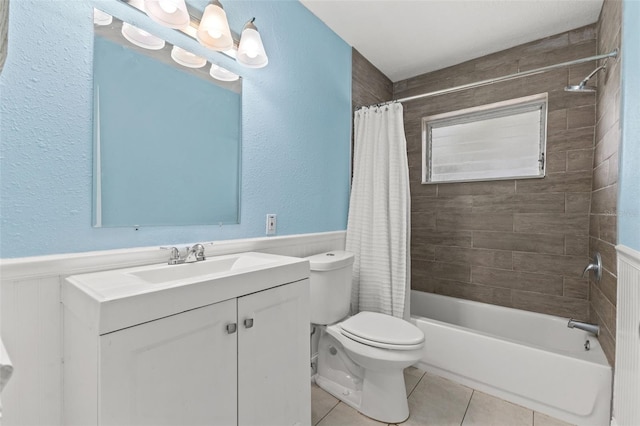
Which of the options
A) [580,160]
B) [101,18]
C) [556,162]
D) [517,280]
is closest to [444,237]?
[517,280]

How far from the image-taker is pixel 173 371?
2.86 feet

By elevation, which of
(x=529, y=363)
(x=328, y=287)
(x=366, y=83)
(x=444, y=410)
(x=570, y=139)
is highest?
(x=366, y=83)

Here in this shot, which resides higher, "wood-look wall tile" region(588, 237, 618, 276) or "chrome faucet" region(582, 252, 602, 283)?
"wood-look wall tile" region(588, 237, 618, 276)

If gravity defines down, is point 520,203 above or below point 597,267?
above

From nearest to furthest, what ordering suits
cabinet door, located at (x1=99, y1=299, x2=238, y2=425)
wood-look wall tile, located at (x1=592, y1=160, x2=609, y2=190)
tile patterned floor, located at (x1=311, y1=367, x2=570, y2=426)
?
cabinet door, located at (x1=99, y1=299, x2=238, y2=425) < tile patterned floor, located at (x1=311, y1=367, x2=570, y2=426) < wood-look wall tile, located at (x1=592, y1=160, x2=609, y2=190)

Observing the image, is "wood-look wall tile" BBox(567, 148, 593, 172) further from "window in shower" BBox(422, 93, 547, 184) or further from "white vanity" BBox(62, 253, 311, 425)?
"white vanity" BBox(62, 253, 311, 425)

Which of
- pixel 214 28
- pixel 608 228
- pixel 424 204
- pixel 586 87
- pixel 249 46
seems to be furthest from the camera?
pixel 424 204

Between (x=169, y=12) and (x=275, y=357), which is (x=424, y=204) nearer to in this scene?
(x=275, y=357)

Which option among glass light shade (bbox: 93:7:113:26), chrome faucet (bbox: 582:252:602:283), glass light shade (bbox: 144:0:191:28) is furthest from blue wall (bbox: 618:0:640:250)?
glass light shade (bbox: 93:7:113:26)

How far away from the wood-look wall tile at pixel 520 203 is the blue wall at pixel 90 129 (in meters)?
1.19

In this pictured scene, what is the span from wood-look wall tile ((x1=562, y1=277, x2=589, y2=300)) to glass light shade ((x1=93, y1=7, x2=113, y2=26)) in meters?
2.99

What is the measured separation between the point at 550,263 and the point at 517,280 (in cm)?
25

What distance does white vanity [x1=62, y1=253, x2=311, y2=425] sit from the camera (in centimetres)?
77

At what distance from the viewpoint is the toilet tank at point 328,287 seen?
1671 mm
